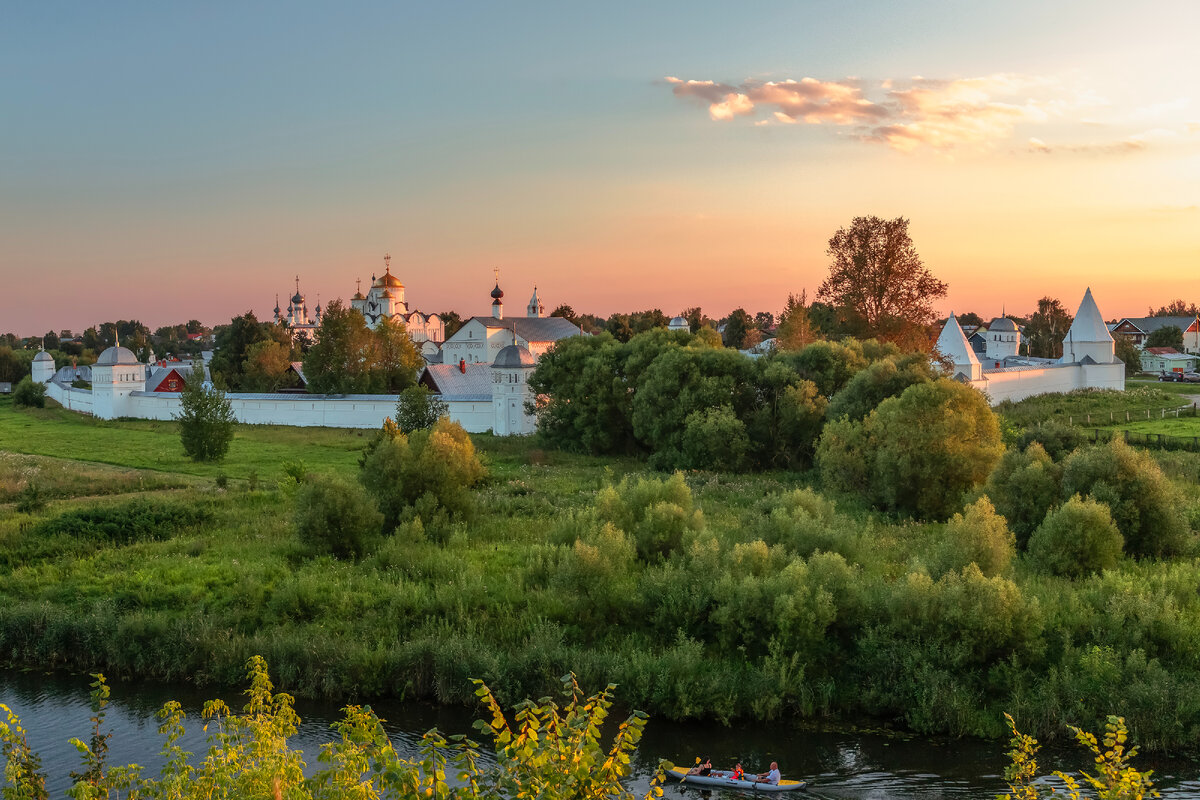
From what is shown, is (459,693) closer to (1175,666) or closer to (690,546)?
(690,546)

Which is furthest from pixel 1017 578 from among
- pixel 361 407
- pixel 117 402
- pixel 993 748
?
pixel 117 402

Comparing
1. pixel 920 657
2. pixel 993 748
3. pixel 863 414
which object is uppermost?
pixel 863 414

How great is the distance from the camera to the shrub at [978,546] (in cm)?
1516

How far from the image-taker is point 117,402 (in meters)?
51.5

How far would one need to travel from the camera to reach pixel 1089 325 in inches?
1832

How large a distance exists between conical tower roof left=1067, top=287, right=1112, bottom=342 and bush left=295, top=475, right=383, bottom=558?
38.1m

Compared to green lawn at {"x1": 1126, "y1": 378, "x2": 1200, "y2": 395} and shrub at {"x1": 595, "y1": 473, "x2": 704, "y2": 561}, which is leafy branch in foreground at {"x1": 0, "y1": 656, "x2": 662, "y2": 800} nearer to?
shrub at {"x1": 595, "y1": 473, "x2": 704, "y2": 561}

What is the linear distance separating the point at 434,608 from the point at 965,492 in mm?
13365

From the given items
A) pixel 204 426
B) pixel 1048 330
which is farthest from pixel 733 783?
pixel 1048 330

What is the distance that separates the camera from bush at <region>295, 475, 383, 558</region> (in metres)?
19.7

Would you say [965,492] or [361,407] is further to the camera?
[361,407]

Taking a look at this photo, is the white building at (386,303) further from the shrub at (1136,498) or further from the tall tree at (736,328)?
the shrub at (1136,498)

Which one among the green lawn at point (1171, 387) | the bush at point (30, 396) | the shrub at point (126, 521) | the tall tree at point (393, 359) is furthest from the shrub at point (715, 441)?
the bush at point (30, 396)

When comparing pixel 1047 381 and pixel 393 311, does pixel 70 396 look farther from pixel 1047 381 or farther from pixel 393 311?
pixel 1047 381
